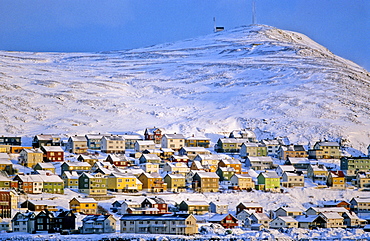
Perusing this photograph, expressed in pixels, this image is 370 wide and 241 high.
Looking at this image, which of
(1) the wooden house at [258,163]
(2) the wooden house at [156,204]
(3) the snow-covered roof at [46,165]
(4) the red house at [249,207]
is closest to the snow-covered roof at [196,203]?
(2) the wooden house at [156,204]

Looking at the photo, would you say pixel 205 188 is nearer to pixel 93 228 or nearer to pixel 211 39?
pixel 93 228

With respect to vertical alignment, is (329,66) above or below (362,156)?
above

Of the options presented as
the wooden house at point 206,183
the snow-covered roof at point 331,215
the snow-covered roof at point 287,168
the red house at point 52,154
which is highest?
the red house at point 52,154

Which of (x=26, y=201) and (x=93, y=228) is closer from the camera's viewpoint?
(x=93, y=228)

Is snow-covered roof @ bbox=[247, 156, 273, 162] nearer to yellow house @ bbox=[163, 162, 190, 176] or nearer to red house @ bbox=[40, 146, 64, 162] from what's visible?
yellow house @ bbox=[163, 162, 190, 176]

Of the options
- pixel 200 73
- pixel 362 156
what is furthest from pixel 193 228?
pixel 200 73

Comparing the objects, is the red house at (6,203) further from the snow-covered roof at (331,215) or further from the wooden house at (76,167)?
the snow-covered roof at (331,215)
